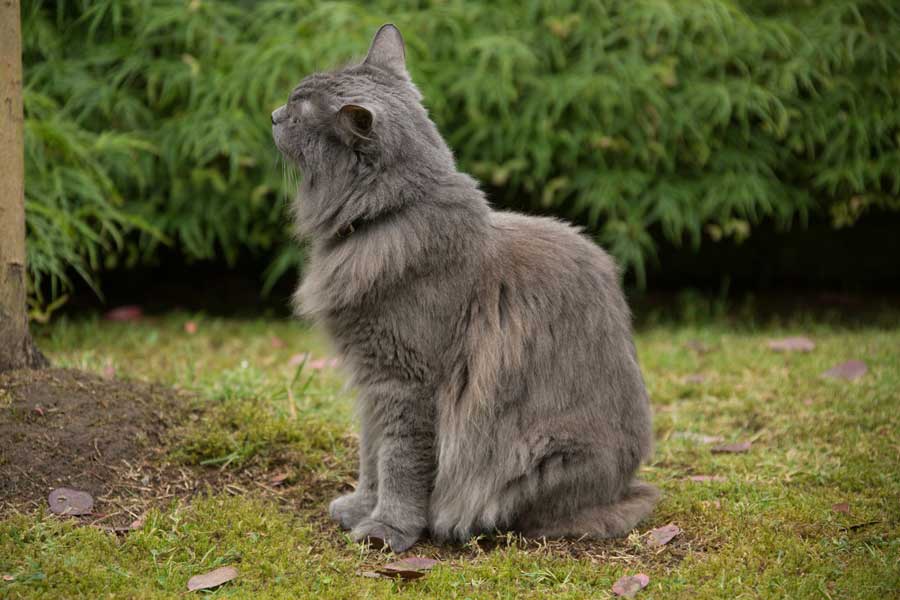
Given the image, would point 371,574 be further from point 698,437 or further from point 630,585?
point 698,437

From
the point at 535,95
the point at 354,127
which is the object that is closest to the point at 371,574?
the point at 354,127

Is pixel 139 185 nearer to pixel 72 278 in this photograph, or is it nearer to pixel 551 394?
pixel 72 278

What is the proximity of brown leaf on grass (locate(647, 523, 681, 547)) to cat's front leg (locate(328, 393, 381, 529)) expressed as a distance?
0.94 m

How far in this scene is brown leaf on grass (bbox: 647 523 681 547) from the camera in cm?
303

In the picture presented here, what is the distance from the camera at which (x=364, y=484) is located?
320 cm

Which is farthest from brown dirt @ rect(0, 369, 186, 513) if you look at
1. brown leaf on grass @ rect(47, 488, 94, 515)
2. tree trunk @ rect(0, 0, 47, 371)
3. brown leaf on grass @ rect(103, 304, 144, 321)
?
brown leaf on grass @ rect(103, 304, 144, 321)

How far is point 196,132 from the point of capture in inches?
215

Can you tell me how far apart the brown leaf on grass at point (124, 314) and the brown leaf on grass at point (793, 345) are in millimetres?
4035

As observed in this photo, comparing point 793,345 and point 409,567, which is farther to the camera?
point 793,345

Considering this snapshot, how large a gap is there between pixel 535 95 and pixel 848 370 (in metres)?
2.39

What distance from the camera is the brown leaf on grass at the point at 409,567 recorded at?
277 centimetres

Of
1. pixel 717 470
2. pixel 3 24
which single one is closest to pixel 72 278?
pixel 3 24

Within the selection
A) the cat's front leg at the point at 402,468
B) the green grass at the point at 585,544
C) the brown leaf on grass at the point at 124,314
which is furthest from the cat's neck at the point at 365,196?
the brown leaf on grass at the point at 124,314

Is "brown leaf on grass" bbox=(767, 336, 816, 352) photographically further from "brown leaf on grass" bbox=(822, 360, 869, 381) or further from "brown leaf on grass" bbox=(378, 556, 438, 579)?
"brown leaf on grass" bbox=(378, 556, 438, 579)
